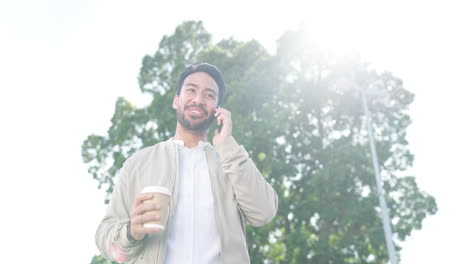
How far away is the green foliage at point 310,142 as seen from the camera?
41.7ft

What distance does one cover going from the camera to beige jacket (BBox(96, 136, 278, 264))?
6.79 ft

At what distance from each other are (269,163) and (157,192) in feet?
37.9

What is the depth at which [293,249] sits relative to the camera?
12.4 meters

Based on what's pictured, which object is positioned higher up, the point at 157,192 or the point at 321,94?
the point at 321,94

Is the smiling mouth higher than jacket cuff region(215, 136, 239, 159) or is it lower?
higher

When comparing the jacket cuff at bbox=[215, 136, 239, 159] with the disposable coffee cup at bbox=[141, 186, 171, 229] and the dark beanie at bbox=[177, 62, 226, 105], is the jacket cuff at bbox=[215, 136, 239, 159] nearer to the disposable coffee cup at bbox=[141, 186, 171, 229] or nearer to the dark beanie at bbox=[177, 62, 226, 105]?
the disposable coffee cup at bbox=[141, 186, 171, 229]

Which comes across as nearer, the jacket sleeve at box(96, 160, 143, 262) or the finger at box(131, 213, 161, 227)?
the finger at box(131, 213, 161, 227)

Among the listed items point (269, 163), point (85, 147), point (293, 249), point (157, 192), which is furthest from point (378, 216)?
point (157, 192)

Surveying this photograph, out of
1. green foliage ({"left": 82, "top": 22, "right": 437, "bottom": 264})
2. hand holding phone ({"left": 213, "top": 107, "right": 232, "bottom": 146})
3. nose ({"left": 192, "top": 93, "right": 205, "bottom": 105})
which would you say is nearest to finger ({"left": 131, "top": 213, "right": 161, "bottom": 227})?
hand holding phone ({"left": 213, "top": 107, "right": 232, "bottom": 146})

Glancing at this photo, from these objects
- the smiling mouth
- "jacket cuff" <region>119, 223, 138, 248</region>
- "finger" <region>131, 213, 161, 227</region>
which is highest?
the smiling mouth

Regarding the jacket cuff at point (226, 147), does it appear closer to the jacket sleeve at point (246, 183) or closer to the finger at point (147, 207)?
the jacket sleeve at point (246, 183)

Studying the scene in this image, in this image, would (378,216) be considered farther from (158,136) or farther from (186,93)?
(186,93)

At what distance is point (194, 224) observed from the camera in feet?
7.23

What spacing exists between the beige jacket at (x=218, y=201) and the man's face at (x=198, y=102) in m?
0.27
